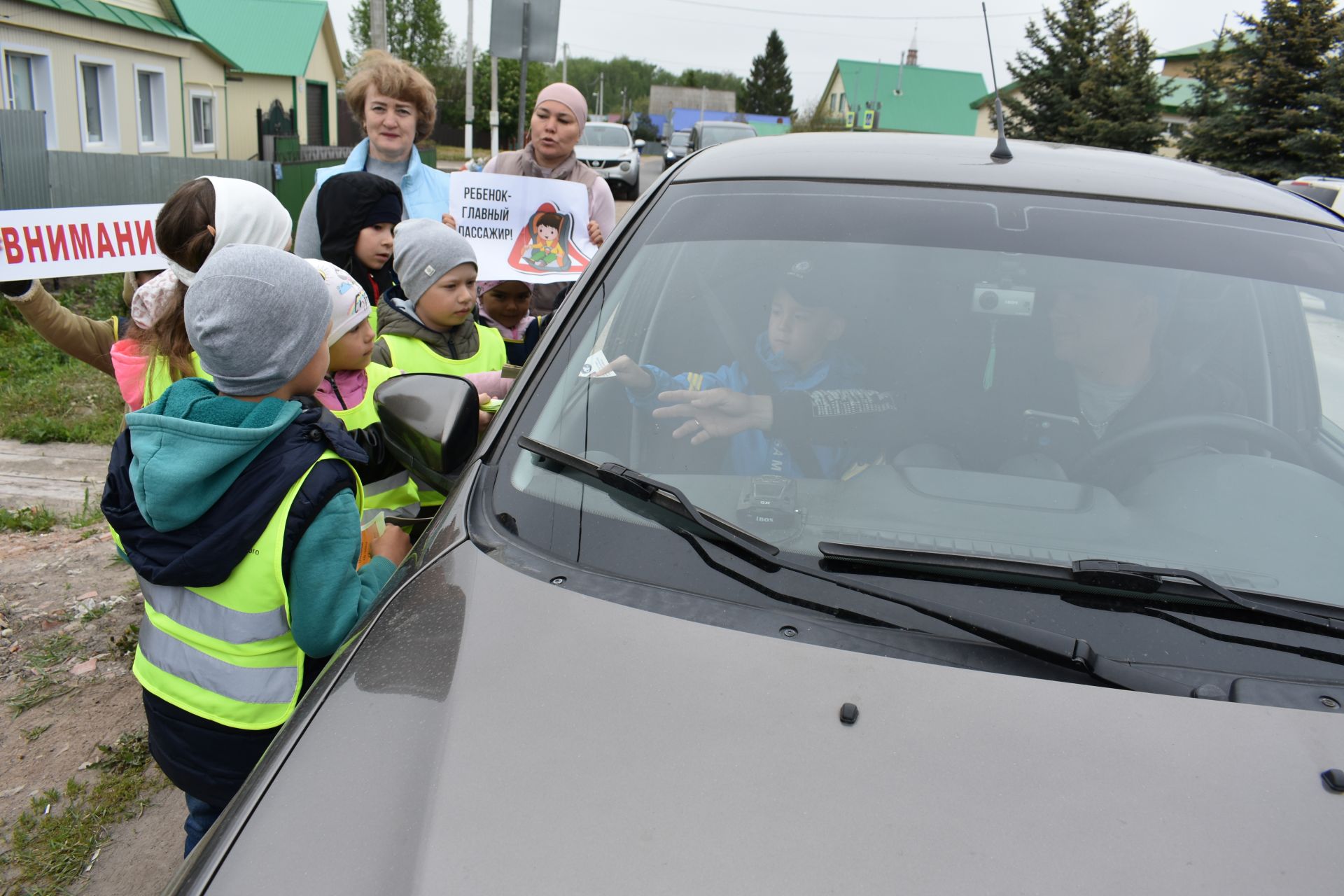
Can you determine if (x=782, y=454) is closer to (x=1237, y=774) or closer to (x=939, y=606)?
(x=939, y=606)

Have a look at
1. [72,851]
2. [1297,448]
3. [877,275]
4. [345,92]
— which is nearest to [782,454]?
[877,275]

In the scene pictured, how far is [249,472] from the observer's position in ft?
6.08

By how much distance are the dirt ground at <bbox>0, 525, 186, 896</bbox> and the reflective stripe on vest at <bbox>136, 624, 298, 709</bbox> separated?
994 millimetres

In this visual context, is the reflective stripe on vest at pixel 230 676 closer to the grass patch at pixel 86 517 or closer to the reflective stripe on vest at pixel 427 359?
the reflective stripe on vest at pixel 427 359

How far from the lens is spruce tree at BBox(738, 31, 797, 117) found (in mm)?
93188

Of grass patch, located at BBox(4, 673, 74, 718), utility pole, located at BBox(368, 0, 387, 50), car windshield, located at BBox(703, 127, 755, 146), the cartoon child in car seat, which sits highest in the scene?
utility pole, located at BBox(368, 0, 387, 50)

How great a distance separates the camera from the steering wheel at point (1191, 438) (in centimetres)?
178

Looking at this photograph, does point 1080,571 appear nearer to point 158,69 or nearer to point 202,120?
point 158,69

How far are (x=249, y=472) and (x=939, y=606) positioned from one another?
1.25m

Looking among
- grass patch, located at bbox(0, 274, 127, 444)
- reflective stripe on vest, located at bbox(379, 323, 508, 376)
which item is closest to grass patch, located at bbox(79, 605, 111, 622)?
reflective stripe on vest, located at bbox(379, 323, 508, 376)

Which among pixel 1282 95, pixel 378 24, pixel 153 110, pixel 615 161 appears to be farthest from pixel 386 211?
pixel 1282 95

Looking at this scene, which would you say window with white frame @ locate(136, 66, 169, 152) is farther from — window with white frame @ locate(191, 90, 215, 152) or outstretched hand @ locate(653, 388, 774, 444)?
outstretched hand @ locate(653, 388, 774, 444)

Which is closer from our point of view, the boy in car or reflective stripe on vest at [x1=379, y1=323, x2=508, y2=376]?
the boy in car

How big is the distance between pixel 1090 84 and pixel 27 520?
32.5 meters
